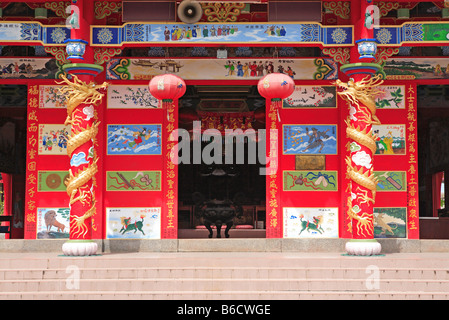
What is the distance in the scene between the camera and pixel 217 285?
902 cm

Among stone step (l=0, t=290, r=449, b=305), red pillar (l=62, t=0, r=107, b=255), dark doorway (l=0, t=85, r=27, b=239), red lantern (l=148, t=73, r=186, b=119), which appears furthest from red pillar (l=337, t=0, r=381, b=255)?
dark doorway (l=0, t=85, r=27, b=239)

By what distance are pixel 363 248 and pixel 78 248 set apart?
4.71 metres

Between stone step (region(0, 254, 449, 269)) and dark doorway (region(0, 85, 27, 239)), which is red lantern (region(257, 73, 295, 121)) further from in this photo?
dark doorway (region(0, 85, 27, 239))

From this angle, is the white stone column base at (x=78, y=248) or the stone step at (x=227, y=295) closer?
the stone step at (x=227, y=295)

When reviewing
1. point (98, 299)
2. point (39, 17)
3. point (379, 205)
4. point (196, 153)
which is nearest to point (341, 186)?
point (379, 205)

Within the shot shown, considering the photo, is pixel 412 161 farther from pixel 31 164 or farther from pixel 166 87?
pixel 31 164

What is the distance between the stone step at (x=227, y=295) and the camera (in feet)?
28.2

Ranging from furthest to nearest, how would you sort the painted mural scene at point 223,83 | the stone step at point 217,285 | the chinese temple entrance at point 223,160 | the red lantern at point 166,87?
the chinese temple entrance at point 223,160 < the painted mural scene at point 223,83 < the red lantern at point 166,87 < the stone step at point 217,285

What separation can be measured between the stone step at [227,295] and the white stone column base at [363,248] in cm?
196

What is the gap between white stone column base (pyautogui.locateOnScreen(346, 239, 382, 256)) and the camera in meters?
10.6

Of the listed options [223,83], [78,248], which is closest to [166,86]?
[223,83]

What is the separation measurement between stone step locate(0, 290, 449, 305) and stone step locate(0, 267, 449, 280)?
494mm

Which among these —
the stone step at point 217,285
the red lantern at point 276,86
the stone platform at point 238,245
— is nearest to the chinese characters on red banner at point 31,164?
the stone platform at point 238,245

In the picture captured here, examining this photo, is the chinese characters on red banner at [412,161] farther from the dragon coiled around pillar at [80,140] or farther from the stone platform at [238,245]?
the dragon coiled around pillar at [80,140]
